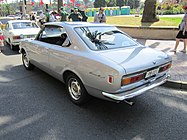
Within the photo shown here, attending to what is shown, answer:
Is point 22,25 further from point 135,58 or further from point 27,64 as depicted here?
point 135,58

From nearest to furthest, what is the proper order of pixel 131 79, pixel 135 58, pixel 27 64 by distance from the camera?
pixel 131 79 → pixel 135 58 → pixel 27 64

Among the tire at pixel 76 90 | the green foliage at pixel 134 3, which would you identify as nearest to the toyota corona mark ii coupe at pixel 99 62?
the tire at pixel 76 90

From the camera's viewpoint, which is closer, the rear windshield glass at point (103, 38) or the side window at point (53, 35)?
the rear windshield glass at point (103, 38)

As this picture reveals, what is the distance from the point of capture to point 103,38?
3832 millimetres

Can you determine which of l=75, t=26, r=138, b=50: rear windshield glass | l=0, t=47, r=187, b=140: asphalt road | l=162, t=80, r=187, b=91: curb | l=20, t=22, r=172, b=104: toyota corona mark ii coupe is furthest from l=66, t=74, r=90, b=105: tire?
l=162, t=80, r=187, b=91: curb

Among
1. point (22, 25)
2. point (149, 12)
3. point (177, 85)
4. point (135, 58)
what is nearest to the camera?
point (135, 58)

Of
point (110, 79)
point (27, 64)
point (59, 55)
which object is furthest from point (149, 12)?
point (110, 79)

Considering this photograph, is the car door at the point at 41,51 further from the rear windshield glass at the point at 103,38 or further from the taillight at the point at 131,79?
the taillight at the point at 131,79

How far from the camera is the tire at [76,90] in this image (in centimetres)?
347

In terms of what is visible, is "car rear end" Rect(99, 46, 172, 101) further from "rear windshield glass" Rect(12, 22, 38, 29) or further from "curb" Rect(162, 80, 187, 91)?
"rear windshield glass" Rect(12, 22, 38, 29)

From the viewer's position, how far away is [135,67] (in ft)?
9.63

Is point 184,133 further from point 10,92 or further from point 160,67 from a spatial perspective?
point 10,92

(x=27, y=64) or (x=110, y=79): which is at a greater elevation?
(x=110, y=79)

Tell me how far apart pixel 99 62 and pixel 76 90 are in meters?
1.02
